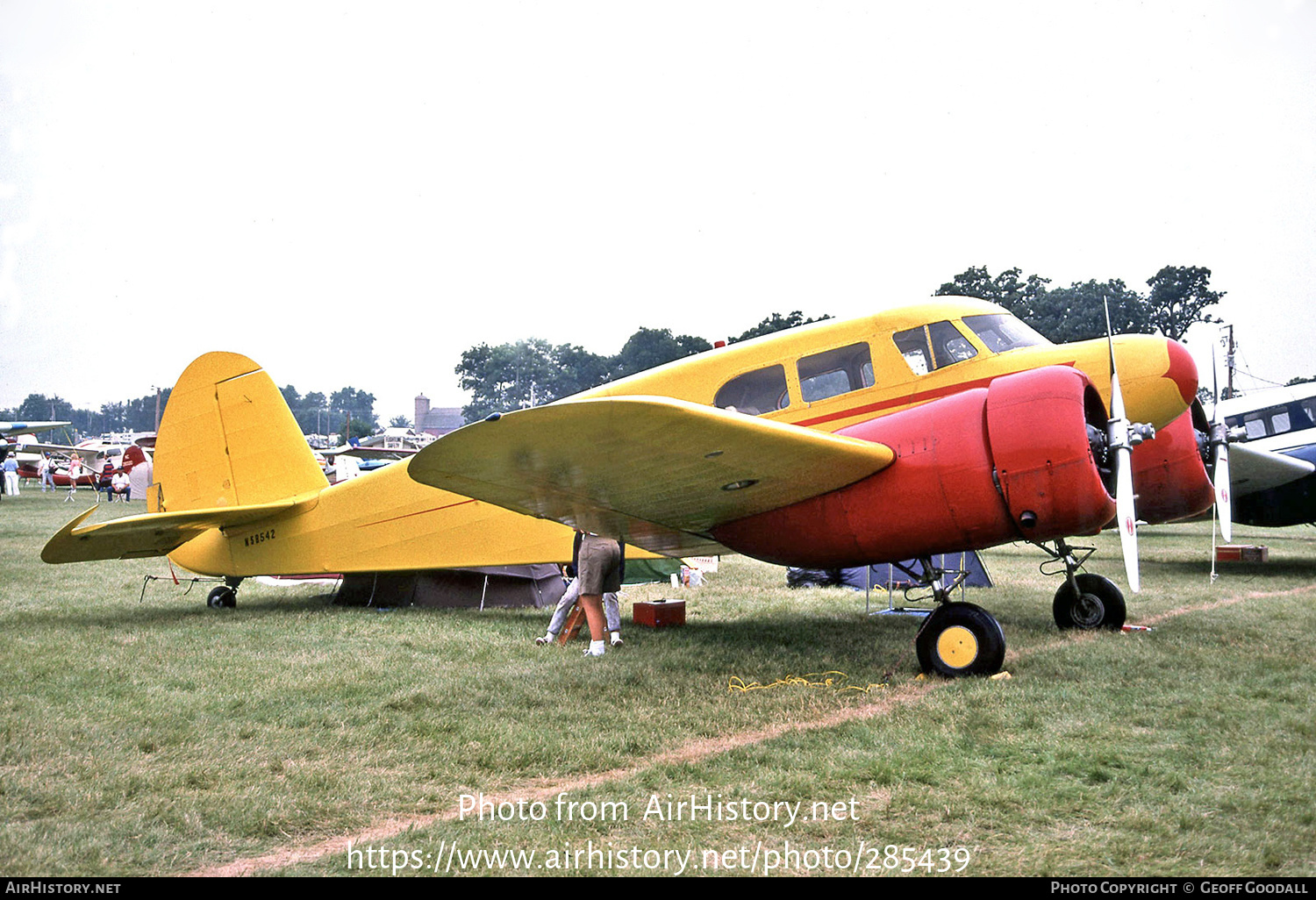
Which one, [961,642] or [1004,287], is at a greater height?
[1004,287]

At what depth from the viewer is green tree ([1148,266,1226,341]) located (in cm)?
4428

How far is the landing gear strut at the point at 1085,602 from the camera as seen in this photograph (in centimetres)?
783

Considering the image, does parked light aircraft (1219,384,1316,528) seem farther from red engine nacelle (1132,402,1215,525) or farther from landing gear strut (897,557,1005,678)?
landing gear strut (897,557,1005,678)

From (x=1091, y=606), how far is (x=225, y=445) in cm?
984

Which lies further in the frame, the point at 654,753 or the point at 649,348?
the point at 649,348

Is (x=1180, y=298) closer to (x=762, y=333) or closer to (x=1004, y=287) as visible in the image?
(x=1004, y=287)

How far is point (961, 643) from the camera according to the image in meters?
5.75

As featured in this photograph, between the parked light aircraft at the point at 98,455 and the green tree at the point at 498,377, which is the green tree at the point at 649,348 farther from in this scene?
the parked light aircraft at the point at 98,455

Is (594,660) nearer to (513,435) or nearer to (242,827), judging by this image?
(513,435)

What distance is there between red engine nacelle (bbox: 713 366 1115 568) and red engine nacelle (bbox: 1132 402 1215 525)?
2406mm

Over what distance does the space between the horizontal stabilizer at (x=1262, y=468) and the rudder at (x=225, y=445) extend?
45.8 ft

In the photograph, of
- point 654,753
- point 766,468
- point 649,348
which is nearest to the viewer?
point 654,753

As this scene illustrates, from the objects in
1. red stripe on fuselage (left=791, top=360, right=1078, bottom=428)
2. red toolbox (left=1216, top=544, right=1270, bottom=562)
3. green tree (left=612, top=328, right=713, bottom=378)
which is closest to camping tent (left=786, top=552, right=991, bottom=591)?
red stripe on fuselage (left=791, top=360, right=1078, bottom=428)

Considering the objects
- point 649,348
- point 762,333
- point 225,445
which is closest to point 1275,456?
point 225,445
